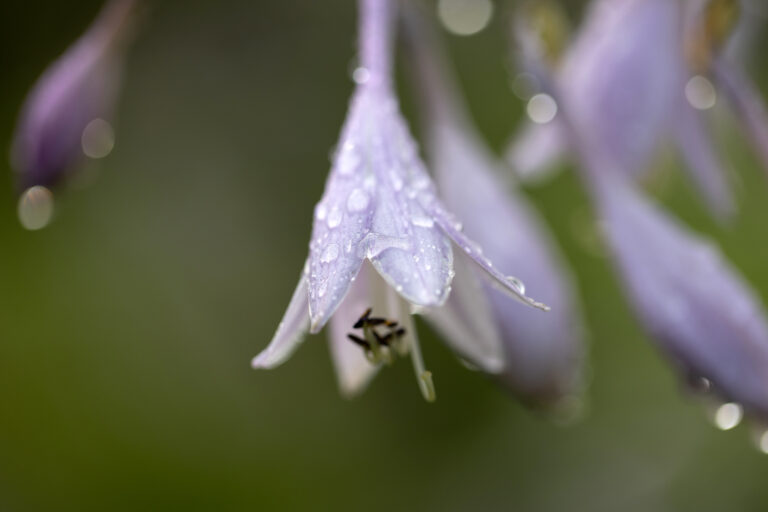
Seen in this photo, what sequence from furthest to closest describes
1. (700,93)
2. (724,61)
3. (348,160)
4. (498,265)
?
1. (700,93)
2. (724,61)
3. (498,265)
4. (348,160)

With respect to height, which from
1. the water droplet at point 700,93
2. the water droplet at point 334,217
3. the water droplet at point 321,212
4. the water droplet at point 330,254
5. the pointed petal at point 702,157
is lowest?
the pointed petal at point 702,157

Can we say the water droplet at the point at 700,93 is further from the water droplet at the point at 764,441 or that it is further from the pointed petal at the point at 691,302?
the water droplet at the point at 764,441

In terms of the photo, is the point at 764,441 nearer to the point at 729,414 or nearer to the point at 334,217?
the point at 729,414

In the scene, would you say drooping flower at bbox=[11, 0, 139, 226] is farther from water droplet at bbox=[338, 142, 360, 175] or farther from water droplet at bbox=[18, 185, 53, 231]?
water droplet at bbox=[338, 142, 360, 175]

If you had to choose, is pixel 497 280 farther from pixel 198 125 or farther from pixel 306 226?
pixel 198 125

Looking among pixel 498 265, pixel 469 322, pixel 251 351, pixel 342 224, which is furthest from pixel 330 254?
pixel 251 351

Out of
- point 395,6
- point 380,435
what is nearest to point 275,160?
point 380,435

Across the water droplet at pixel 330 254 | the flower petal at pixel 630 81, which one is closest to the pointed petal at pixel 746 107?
the flower petal at pixel 630 81
